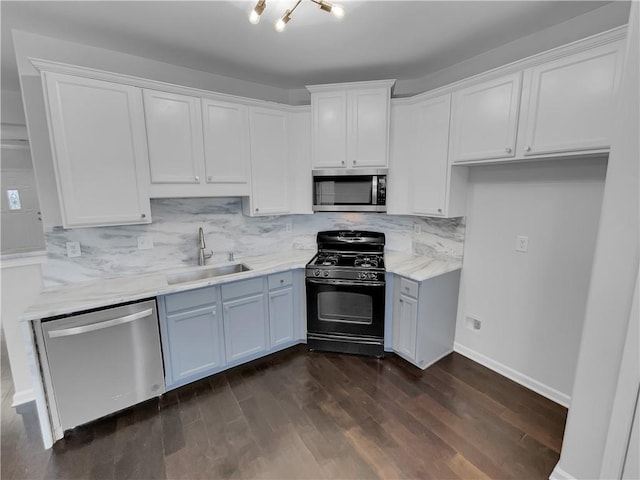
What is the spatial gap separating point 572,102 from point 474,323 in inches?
75.6

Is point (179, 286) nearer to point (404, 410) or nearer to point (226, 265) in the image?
point (226, 265)

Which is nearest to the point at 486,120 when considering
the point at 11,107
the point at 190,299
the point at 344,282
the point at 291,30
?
the point at 291,30

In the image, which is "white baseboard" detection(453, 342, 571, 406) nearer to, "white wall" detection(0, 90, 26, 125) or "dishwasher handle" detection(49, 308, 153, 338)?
"dishwasher handle" detection(49, 308, 153, 338)

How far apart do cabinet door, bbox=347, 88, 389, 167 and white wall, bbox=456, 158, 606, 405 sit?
2.82 feet

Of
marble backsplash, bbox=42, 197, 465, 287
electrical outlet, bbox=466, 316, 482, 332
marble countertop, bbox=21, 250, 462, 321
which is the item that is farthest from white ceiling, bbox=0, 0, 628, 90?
electrical outlet, bbox=466, 316, 482, 332

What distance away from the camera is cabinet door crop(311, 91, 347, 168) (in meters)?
2.72

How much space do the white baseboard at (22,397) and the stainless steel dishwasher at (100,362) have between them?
65 cm

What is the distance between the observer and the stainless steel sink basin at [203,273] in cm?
252

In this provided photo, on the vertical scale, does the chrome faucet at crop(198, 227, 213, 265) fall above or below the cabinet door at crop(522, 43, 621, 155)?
below

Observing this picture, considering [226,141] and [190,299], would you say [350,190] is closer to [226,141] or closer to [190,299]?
[226,141]

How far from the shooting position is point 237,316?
254 centimetres

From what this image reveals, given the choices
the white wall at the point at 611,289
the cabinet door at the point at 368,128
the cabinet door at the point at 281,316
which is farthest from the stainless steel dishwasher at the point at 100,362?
the white wall at the point at 611,289

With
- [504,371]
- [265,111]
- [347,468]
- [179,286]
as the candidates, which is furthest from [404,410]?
[265,111]

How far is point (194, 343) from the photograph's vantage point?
235cm
